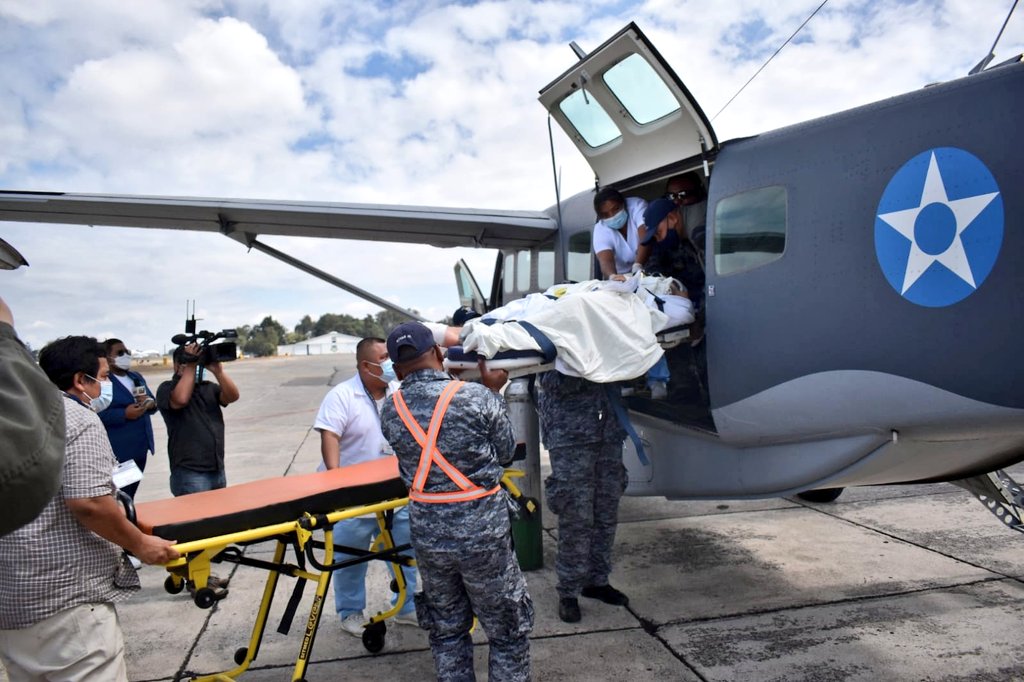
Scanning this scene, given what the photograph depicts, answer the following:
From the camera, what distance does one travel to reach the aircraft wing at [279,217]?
7.03 metres

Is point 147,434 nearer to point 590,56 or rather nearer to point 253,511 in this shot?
point 253,511

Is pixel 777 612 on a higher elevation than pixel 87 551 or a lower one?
lower

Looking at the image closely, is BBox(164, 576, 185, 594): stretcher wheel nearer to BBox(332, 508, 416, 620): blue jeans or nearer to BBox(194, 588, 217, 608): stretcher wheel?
BBox(194, 588, 217, 608): stretcher wheel

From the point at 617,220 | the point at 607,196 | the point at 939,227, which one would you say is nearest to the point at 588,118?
the point at 607,196

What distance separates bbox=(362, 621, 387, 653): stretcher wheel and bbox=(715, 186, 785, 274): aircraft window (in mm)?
2985

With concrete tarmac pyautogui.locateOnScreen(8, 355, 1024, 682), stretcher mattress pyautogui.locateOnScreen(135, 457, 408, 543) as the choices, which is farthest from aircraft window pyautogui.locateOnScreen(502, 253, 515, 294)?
stretcher mattress pyautogui.locateOnScreen(135, 457, 408, 543)

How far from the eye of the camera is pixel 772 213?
13.3 ft

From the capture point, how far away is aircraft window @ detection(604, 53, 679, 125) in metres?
4.37

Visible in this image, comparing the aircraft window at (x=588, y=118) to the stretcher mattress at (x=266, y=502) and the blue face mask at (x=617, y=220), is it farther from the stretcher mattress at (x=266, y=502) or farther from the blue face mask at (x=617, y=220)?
the stretcher mattress at (x=266, y=502)

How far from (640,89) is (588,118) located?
2.01 feet

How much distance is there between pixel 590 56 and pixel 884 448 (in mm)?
2842

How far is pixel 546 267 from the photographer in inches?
292

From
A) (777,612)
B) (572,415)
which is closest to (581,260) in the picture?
(572,415)

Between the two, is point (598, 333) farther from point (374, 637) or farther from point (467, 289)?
point (467, 289)
